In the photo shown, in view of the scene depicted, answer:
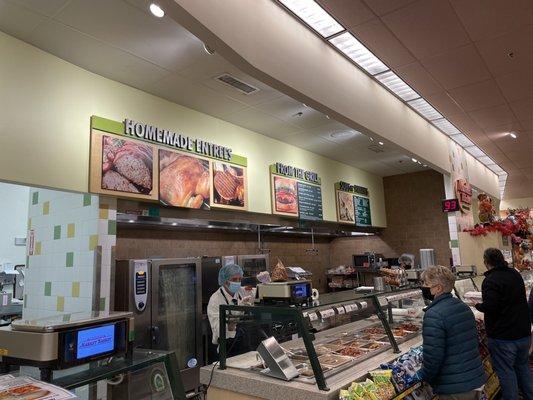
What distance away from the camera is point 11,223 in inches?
262

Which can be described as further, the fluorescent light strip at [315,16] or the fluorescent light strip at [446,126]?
the fluorescent light strip at [446,126]

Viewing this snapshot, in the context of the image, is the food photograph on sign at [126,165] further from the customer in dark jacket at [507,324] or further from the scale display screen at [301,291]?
the customer in dark jacket at [507,324]

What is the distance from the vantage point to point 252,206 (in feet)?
17.5

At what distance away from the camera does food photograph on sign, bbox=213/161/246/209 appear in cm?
479

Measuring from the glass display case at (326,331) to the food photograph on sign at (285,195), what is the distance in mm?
2164

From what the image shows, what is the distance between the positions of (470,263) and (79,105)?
6168 mm

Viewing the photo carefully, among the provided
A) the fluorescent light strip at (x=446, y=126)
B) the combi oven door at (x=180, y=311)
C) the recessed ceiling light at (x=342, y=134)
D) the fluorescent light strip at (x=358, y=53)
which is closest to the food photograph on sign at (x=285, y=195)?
the recessed ceiling light at (x=342, y=134)

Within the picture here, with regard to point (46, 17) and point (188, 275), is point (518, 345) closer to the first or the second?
point (188, 275)

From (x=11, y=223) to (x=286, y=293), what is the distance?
601 cm

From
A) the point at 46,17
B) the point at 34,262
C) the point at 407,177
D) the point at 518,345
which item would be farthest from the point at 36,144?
the point at 407,177

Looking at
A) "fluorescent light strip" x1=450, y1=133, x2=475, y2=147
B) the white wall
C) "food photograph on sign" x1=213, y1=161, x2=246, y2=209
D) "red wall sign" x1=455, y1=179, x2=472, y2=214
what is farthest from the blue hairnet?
"fluorescent light strip" x1=450, y1=133, x2=475, y2=147

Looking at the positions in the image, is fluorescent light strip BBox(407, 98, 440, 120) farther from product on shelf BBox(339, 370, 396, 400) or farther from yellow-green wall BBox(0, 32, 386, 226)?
product on shelf BBox(339, 370, 396, 400)

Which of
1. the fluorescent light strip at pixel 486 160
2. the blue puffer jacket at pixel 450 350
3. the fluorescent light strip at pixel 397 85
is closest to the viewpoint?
the blue puffer jacket at pixel 450 350

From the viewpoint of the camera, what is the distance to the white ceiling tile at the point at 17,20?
2822mm
